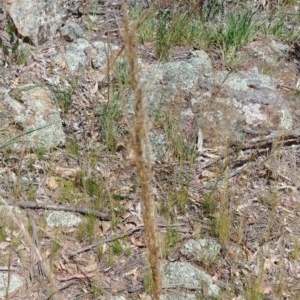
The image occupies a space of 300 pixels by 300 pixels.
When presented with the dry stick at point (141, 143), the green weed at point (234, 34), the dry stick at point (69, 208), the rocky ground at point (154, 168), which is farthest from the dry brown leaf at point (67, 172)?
the dry stick at point (141, 143)

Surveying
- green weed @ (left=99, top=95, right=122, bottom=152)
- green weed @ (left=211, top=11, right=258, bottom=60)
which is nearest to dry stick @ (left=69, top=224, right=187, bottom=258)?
green weed @ (left=99, top=95, right=122, bottom=152)

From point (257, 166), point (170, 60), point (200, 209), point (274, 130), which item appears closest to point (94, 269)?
point (200, 209)

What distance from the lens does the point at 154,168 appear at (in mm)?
3035

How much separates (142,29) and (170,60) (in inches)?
10.3

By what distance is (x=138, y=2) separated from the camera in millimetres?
4160

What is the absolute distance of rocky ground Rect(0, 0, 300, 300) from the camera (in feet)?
8.39

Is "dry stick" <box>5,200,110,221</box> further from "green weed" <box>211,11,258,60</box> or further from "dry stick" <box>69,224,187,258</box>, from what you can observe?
"green weed" <box>211,11,258,60</box>

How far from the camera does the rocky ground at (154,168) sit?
8.39ft

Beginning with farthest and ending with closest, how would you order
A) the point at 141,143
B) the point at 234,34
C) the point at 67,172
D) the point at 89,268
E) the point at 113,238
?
the point at 234,34 < the point at 67,172 < the point at 113,238 < the point at 89,268 < the point at 141,143

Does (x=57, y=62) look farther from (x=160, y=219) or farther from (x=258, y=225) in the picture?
(x=258, y=225)

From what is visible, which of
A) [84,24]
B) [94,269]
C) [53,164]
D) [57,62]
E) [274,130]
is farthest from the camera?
[84,24]

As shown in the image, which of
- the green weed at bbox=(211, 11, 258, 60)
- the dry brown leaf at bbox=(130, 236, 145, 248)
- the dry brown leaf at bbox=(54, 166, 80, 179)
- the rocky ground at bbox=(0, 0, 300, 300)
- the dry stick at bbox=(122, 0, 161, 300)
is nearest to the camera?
the dry stick at bbox=(122, 0, 161, 300)

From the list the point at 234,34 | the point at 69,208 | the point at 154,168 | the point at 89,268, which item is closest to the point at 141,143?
the point at 89,268

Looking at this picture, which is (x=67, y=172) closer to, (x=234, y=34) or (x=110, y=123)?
(x=110, y=123)
